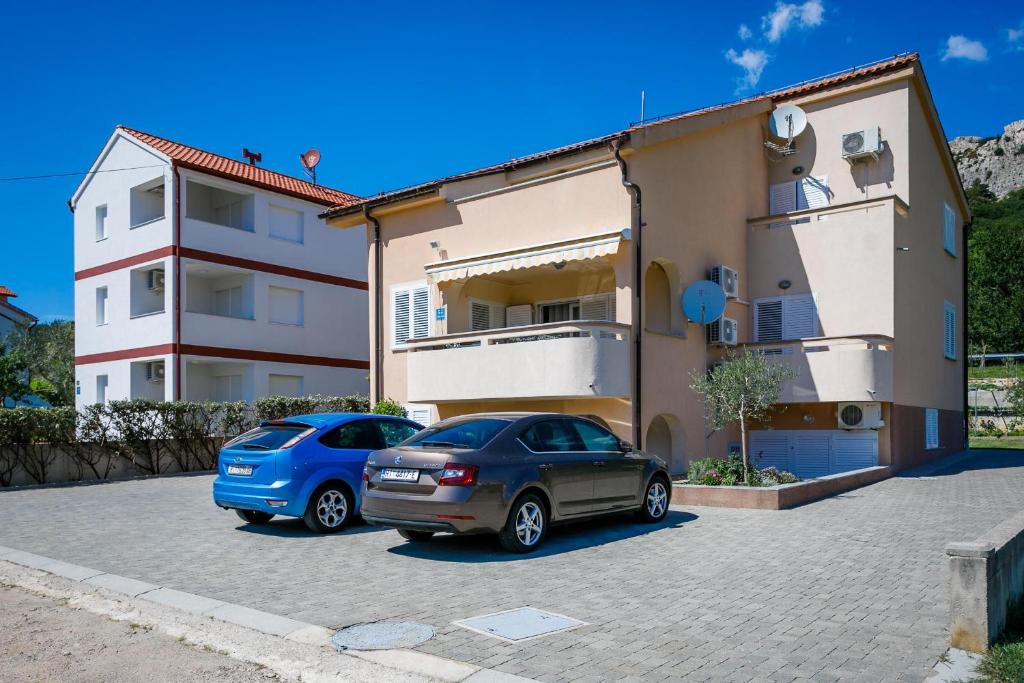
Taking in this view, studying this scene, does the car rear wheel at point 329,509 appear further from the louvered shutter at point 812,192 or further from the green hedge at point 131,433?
the louvered shutter at point 812,192

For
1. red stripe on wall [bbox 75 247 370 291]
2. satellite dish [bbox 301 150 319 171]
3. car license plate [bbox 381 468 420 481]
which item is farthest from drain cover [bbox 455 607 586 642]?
satellite dish [bbox 301 150 319 171]

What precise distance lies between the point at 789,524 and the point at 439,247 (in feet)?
36.5

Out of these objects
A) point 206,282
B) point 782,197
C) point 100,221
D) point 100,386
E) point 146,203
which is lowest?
point 100,386

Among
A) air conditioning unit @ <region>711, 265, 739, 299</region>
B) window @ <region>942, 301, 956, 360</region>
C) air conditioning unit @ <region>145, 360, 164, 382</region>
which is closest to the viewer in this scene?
air conditioning unit @ <region>711, 265, 739, 299</region>

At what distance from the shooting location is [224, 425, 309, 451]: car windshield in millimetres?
10977

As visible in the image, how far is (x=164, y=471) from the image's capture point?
805 inches

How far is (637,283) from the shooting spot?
53.4ft

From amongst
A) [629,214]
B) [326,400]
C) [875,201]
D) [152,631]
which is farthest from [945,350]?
[152,631]

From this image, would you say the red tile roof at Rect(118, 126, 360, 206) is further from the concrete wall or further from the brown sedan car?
the concrete wall

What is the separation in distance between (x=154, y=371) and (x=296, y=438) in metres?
18.7

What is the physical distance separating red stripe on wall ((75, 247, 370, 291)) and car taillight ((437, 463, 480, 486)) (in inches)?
762

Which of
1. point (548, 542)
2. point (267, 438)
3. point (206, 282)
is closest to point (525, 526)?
point (548, 542)

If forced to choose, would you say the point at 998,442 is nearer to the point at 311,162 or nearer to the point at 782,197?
the point at 782,197

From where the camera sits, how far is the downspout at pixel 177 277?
25.2 meters
